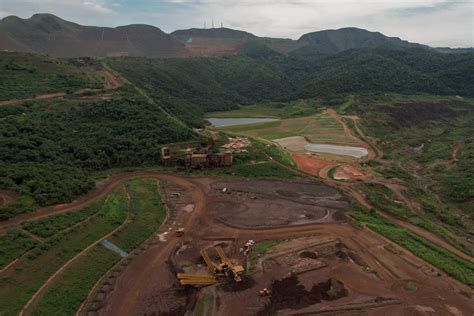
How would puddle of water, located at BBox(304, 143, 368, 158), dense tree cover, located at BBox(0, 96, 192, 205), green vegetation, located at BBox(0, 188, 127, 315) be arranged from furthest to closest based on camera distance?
puddle of water, located at BBox(304, 143, 368, 158)
dense tree cover, located at BBox(0, 96, 192, 205)
green vegetation, located at BBox(0, 188, 127, 315)

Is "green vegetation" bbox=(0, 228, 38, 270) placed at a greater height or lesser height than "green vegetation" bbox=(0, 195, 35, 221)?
lesser

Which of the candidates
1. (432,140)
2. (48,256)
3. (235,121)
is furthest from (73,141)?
(432,140)

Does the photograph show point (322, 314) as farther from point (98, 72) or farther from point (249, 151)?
point (98, 72)

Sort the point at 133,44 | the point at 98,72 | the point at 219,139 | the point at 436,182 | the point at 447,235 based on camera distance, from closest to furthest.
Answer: the point at 447,235, the point at 436,182, the point at 219,139, the point at 98,72, the point at 133,44

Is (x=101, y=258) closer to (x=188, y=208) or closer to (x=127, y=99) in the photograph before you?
(x=188, y=208)

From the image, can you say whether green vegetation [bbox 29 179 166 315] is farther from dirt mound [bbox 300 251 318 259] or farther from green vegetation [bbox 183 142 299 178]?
dirt mound [bbox 300 251 318 259]

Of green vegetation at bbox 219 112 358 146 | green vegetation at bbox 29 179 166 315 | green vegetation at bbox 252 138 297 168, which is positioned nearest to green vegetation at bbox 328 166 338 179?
green vegetation at bbox 252 138 297 168

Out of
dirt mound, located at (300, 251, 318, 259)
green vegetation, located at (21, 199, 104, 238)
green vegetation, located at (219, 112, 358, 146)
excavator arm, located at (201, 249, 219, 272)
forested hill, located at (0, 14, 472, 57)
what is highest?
forested hill, located at (0, 14, 472, 57)

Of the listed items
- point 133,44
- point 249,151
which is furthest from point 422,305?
point 133,44
